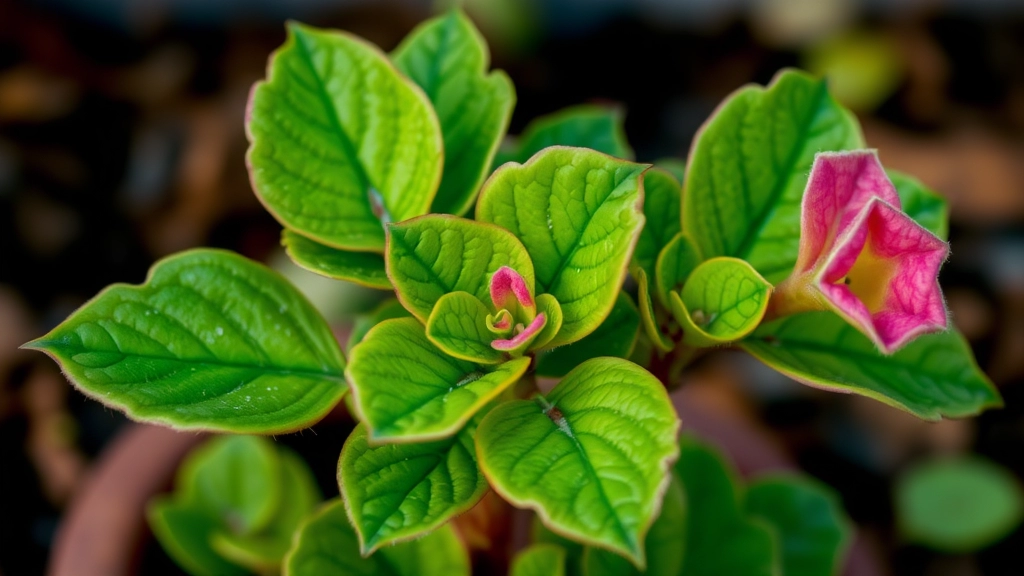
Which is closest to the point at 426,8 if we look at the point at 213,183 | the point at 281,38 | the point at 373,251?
the point at 281,38

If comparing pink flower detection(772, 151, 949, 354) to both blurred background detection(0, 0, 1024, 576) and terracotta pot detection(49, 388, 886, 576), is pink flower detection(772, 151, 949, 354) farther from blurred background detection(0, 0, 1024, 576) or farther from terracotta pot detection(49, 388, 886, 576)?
blurred background detection(0, 0, 1024, 576)

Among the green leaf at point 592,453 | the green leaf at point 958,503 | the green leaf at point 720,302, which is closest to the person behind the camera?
the green leaf at point 592,453

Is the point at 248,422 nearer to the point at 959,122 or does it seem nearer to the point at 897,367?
the point at 897,367

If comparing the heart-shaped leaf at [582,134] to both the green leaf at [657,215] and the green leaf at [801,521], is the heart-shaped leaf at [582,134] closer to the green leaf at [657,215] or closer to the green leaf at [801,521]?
the green leaf at [657,215]

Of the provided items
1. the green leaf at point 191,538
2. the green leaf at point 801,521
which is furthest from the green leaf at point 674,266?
the green leaf at point 191,538

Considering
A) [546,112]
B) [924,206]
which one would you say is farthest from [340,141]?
[546,112]

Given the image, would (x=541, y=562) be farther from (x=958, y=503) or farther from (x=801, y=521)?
(x=958, y=503)

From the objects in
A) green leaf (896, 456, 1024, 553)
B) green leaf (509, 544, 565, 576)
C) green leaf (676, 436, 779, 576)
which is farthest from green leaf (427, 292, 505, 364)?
green leaf (896, 456, 1024, 553)

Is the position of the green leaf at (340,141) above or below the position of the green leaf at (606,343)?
above
